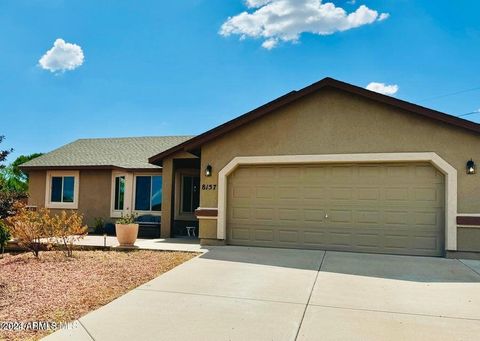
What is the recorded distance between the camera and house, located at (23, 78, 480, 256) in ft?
30.1

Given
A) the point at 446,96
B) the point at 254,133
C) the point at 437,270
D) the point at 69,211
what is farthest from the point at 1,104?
the point at 446,96

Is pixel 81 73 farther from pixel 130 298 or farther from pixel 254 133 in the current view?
pixel 130 298

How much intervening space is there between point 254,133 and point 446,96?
52.4 ft

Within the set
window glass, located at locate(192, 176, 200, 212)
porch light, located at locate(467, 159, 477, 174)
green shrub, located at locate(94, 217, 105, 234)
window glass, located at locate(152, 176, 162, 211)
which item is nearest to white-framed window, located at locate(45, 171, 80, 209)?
green shrub, located at locate(94, 217, 105, 234)

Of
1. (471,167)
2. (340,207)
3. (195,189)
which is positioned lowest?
(340,207)

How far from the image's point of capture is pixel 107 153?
17812mm

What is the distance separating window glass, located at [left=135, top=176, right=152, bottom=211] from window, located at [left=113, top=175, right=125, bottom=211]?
63 centimetres

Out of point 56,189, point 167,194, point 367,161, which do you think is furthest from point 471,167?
point 56,189

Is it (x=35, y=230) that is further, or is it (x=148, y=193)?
(x=148, y=193)

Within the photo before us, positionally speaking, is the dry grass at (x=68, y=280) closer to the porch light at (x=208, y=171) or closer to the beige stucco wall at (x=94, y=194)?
the porch light at (x=208, y=171)

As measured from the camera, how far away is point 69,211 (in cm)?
1598

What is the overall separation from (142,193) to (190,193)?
2171 mm

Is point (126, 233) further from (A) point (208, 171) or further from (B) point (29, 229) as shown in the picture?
(A) point (208, 171)

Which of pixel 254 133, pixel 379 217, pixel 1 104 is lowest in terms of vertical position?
pixel 379 217
